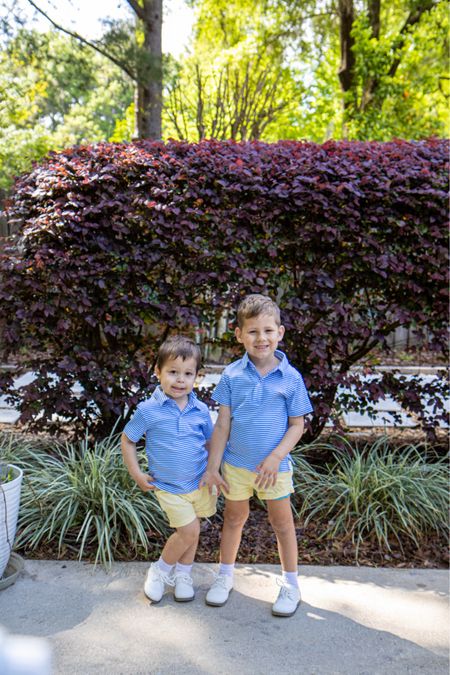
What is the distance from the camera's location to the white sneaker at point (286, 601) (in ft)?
8.32

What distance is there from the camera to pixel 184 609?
2.57 m

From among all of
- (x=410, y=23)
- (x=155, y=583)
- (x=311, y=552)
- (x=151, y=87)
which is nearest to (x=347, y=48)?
(x=410, y=23)

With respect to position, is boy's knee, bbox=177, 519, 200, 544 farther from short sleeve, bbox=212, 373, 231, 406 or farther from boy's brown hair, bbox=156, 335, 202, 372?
boy's brown hair, bbox=156, 335, 202, 372

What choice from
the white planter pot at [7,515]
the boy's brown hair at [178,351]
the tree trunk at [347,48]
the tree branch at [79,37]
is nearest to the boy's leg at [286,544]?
the boy's brown hair at [178,351]

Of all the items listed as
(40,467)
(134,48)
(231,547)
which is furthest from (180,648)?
(134,48)

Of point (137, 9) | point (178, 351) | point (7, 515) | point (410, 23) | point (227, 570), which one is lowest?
point (227, 570)

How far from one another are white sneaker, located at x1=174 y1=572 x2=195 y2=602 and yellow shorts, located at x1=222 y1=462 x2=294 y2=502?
410 mm

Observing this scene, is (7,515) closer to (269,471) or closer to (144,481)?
(144,481)

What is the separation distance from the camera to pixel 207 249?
3.76 meters

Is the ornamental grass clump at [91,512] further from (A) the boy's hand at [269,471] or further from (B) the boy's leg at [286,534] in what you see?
(A) the boy's hand at [269,471]

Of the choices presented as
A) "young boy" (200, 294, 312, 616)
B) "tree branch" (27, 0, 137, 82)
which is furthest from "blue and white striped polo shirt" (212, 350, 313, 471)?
"tree branch" (27, 0, 137, 82)

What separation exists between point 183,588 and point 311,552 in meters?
0.80

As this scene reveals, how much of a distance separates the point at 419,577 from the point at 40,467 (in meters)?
2.32

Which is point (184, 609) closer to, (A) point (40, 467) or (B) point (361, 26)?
(A) point (40, 467)
